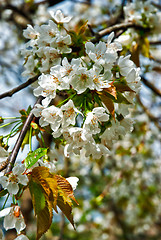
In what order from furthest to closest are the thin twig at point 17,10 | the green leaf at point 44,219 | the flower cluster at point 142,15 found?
the thin twig at point 17,10, the flower cluster at point 142,15, the green leaf at point 44,219

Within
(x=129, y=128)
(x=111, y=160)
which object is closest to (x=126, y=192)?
(x=111, y=160)

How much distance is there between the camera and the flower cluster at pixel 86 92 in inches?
36.2

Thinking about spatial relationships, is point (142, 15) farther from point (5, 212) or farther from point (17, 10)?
point (17, 10)

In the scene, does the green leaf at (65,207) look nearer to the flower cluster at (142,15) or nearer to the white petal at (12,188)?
the white petal at (12,188)

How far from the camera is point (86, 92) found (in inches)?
38.1

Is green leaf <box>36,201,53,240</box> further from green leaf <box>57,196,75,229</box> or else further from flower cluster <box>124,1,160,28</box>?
flower cluster <box>124,1,160,28</box>

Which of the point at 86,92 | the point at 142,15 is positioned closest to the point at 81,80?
the point at 86,92

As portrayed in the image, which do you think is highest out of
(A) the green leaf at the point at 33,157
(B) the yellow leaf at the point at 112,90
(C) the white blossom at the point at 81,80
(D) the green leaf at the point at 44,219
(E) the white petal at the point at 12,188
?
(C) the white blossom at the point at 81,80

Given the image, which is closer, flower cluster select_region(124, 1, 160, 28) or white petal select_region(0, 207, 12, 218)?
white petal select_region(0, 207, 12, 218)

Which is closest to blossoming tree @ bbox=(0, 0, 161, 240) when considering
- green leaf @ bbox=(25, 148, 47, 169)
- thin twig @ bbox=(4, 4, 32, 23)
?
green leaf @ bbox=(25, 148, 47, 169)

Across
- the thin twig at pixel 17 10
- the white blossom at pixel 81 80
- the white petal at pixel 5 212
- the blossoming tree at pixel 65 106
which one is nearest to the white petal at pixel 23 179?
the blossoming tree at pixel 65 106

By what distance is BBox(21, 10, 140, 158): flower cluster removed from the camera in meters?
0.92

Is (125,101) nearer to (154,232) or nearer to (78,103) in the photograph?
(78,103)

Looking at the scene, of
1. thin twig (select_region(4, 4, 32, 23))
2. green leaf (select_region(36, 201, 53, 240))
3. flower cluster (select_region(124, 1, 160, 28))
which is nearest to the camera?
green leaf (select_region(36, 201, 53, 240))
